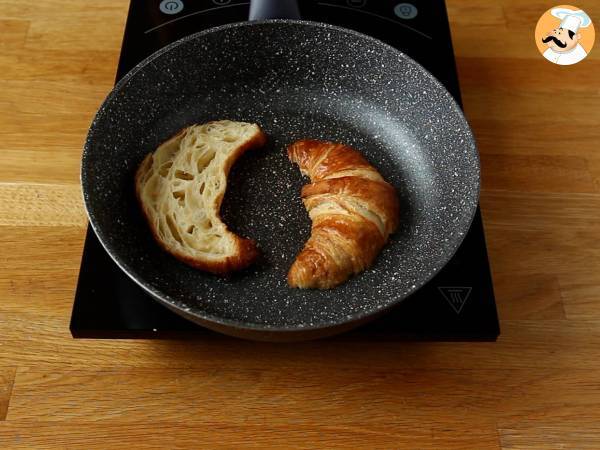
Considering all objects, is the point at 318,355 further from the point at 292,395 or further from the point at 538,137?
the point at 538,137

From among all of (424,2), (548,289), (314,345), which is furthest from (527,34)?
(314,345)

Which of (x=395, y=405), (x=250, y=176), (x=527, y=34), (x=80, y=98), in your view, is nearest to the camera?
(x=395, y=405)

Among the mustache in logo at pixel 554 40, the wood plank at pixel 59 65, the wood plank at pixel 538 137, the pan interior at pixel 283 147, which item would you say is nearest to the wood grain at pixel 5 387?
the pan interior at pixel 283 147

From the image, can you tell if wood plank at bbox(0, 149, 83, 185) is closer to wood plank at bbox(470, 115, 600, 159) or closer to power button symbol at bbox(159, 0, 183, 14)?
power button symbol at bbox(159, 0, 183, 14)

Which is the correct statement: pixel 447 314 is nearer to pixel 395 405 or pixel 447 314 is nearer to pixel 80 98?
pixel 395 405

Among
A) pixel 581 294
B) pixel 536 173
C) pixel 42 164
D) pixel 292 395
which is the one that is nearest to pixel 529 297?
pixel 581 294

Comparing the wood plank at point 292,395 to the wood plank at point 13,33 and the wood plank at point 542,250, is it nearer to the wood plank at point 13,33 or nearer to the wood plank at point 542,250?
the wood plank at point 542,250

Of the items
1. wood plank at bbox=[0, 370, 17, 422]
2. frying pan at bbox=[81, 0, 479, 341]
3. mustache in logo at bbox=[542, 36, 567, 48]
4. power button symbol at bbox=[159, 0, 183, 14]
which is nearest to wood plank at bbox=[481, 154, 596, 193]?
frying pan at bbox=[81, 0, 479, 341]
